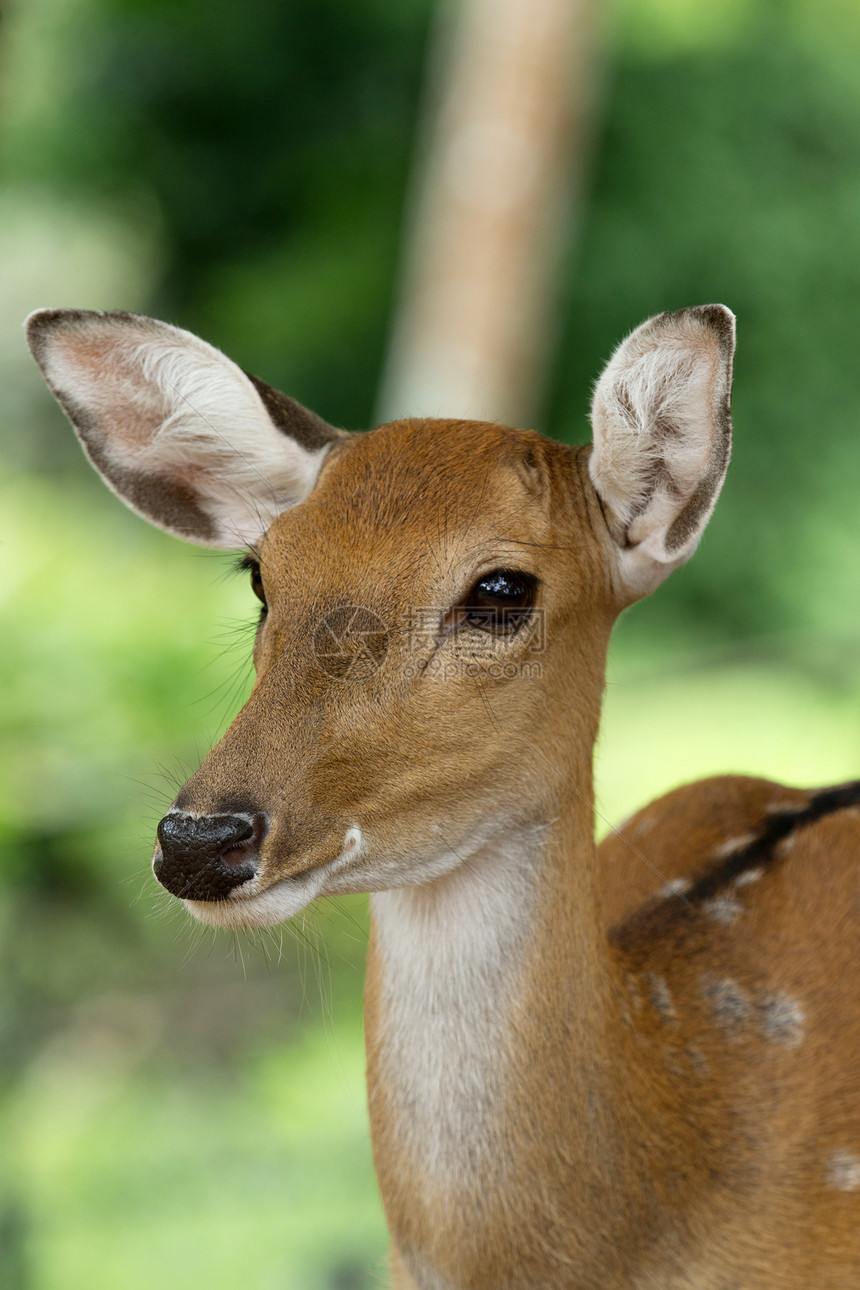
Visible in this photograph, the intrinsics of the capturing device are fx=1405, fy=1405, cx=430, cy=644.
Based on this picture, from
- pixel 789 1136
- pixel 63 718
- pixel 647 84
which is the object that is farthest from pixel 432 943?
pixel 647 84

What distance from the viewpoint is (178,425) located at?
2.61 m

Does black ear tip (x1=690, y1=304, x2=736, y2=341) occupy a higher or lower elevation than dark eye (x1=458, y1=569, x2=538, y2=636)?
higher

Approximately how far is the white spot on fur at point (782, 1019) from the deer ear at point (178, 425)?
125 cm

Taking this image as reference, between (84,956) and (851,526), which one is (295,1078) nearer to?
(84,956)

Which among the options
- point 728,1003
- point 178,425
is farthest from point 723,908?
point 178,425

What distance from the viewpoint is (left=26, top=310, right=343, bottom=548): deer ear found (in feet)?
8.08

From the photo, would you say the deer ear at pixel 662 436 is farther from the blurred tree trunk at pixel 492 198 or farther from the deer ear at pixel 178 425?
the blurred tree trunk at pixel 492 198

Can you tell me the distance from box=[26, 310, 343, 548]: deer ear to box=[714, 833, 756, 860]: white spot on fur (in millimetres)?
1086

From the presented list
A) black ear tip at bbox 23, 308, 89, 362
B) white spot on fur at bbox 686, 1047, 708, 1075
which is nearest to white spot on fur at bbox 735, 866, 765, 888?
white spot on fur at bbox 686, 1047, 708, 1075

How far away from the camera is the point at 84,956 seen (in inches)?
282

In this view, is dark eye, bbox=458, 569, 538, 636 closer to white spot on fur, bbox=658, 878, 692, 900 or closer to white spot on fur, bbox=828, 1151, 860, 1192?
white spot on fur, bbox=658, 878, 692, 900

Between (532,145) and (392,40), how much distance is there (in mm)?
3786

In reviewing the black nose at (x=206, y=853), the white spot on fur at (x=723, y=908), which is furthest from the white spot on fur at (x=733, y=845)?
the black nose at (x=206, y=853)

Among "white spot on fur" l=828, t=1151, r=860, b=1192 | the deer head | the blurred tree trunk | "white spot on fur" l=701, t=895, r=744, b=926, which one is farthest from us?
the blurred tree trunk
